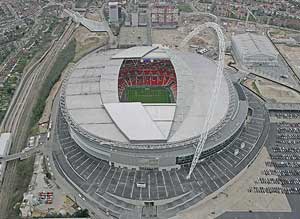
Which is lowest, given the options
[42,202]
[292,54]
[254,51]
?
[42,202]

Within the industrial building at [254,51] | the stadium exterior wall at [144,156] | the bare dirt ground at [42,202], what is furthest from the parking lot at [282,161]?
the bare dirt ground at [42,202]

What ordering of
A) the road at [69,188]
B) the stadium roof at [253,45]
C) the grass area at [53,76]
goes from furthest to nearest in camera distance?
the stadium roof at [253,45] → the grass area at [53,76] → the road at [69,188]

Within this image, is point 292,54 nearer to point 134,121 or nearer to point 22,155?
point 134,121

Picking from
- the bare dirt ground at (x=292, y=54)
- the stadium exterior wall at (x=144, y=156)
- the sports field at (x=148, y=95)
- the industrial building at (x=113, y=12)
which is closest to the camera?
the stadium exterior wall at (x=144, y=156)

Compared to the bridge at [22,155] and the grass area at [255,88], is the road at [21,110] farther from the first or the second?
the grass area at [255,88]

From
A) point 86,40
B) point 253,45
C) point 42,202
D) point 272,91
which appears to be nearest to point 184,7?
point 86,40

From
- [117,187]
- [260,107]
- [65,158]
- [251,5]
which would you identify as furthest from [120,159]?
[251,5]

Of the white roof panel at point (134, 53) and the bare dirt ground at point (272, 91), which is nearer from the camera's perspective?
the bare dirt ground at point (272, 91)

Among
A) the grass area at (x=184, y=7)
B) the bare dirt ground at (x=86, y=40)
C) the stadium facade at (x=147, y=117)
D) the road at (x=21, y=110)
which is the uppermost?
the stadium facade at (x=147, y=117)
